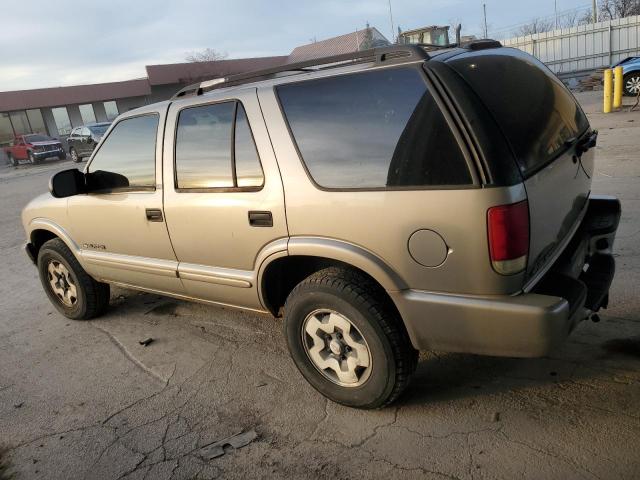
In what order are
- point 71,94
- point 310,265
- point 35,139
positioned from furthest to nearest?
1. point 71,94
2. point 35,139
3. point 310,265

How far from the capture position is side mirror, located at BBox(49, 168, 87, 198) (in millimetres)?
3713

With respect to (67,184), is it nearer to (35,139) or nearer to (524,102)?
(524,102)

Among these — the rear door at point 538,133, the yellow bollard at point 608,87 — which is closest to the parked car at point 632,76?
the yellow bollard at point 608,87

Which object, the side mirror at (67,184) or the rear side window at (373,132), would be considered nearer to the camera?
the rear side window at (373,132)

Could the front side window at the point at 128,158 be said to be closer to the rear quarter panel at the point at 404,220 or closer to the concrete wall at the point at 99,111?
the rear quarter panel at the point at 404,220

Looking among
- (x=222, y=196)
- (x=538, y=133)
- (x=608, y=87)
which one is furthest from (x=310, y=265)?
(x=608, y=87)

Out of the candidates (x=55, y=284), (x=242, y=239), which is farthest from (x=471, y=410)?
(x=55, y=284)

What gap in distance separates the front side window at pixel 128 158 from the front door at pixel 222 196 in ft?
0.68

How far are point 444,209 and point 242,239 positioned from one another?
1.29m

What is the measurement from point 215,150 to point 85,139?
22247mm

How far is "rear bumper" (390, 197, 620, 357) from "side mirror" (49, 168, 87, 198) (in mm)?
2665

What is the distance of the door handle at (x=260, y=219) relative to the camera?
112 inches

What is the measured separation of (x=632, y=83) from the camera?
15.6m

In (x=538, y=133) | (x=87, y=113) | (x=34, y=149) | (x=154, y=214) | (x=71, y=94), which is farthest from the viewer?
(x=87, y=113)
